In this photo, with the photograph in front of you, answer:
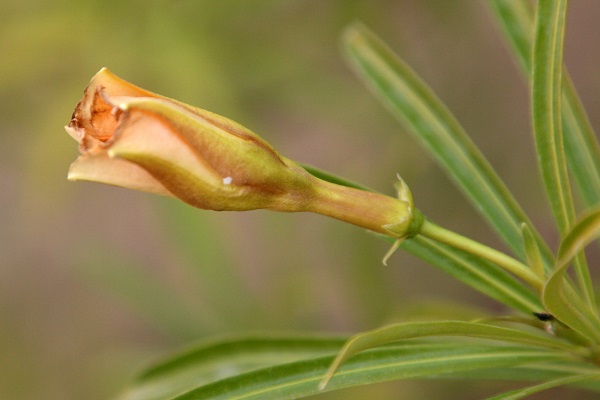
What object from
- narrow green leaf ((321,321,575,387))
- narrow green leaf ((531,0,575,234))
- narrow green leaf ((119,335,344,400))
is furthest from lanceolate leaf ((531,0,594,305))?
narrow green leaf ((119,335,344,400))

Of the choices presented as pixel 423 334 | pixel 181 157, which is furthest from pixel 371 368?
pixel 181 157

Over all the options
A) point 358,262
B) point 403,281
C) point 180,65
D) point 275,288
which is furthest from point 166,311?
point 403,281

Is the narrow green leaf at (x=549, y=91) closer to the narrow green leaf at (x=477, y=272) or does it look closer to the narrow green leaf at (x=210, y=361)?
the narrow green leaf at (x=477, y=272)

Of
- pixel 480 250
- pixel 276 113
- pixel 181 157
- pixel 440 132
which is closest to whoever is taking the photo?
pixel 181 157

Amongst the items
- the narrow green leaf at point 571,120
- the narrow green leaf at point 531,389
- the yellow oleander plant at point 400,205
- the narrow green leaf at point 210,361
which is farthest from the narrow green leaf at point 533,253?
the narrow green leaf at point 210,361

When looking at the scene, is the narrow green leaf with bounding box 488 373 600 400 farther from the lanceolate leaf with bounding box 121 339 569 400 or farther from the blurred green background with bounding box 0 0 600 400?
the blurred green background with bounding box 0 0 600 400

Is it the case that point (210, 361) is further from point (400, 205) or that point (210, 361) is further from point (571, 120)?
point (571, 120)
